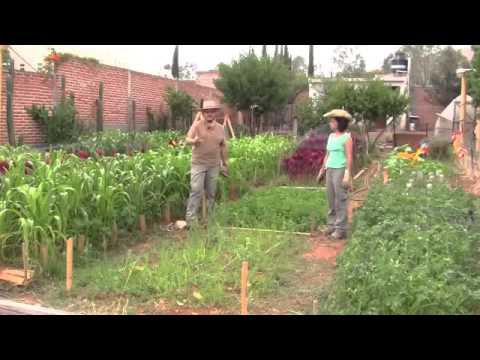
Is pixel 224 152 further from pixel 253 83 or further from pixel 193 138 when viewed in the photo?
pixel 253 83

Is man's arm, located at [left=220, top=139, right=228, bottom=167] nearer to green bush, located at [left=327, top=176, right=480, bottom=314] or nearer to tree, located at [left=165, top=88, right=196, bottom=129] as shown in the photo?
green bush, located at [left=327, top=176, right=480, bottom=314]

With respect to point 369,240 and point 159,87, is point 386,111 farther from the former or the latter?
point 369,240

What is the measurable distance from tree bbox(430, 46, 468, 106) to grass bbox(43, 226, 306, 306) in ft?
104

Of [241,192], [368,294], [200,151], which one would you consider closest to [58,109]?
[241,192]

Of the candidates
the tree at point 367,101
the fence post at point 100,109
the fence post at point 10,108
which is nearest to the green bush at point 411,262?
the fence post at point 10,108

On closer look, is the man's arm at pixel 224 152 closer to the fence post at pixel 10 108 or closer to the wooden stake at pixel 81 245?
the wooden stake at pixel 81 245

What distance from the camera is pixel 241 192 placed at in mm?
8812

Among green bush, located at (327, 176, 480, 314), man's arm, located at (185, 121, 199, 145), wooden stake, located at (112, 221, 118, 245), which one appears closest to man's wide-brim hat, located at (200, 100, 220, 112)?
Result: man's arm, located at (185, 121, 199, 145)

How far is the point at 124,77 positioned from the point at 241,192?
8.87m

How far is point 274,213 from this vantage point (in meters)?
6.85

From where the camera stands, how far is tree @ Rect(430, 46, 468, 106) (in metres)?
34.4

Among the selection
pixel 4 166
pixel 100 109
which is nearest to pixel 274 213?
pixel 4 166

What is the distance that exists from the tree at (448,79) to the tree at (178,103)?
21.7 meters

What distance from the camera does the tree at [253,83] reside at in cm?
1920
